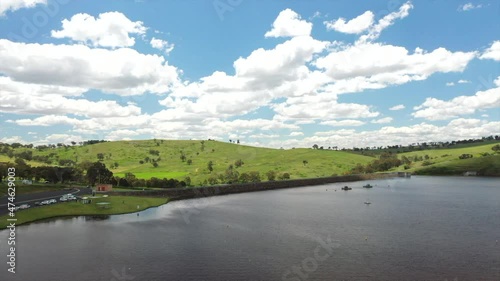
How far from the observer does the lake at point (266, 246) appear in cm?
6719

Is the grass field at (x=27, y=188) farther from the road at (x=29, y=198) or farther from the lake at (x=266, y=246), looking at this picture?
the lake at (x=266, y=246)

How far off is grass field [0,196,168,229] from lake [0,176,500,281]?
5.98 metres

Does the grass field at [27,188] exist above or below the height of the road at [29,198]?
above

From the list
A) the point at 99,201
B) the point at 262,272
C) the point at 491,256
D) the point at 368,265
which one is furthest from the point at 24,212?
the point at 491,256

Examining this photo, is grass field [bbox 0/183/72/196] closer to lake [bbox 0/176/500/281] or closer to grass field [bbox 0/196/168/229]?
grass field [bbox 0/196/168/229]

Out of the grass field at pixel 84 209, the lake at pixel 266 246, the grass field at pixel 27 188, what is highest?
the grass field at pixel 27 188

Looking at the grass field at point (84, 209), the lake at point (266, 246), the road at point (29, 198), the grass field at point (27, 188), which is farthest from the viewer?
the grass field at point (27, 188)

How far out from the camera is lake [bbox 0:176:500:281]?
6719cm

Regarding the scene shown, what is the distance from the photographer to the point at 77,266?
70125 millimetres

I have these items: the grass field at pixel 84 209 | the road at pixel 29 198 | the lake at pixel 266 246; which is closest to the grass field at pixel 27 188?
the road at pixel 29 198

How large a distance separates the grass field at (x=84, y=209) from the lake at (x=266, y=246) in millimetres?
5976

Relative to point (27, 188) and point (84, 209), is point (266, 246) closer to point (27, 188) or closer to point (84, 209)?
point (84, 209)

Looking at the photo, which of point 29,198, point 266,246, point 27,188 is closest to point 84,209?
point 29,198

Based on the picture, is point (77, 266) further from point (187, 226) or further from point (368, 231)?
point (368, 231)
